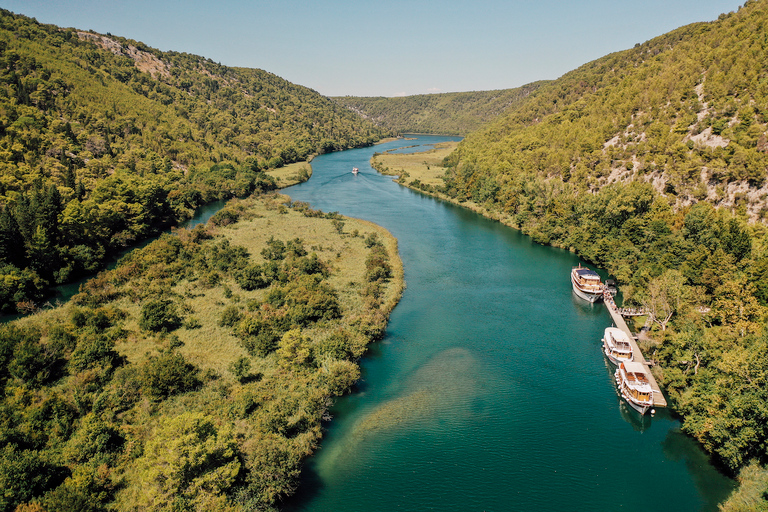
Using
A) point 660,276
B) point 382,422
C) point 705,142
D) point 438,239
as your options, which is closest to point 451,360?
point 382,422

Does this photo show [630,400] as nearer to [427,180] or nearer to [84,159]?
[427,180]

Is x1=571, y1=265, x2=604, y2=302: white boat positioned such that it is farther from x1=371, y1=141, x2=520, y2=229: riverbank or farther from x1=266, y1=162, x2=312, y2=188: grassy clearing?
x1=266, y1=162, x2=312, y2=188: grassy clearing

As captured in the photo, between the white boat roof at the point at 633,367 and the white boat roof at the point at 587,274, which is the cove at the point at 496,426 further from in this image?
the white boat roof at the point at 587,274

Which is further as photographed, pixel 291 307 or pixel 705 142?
pixel 705 142

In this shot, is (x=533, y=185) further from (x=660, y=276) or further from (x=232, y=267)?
(x=232, y=267)

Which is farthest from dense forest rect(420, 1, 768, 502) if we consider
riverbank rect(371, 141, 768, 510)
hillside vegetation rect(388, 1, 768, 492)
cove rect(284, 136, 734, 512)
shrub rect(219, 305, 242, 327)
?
shrub rect(219, 305, 242, 327)

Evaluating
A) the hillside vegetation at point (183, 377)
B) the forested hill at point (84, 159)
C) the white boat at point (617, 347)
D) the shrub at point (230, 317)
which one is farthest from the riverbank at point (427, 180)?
the shrub at point (230, 317)
